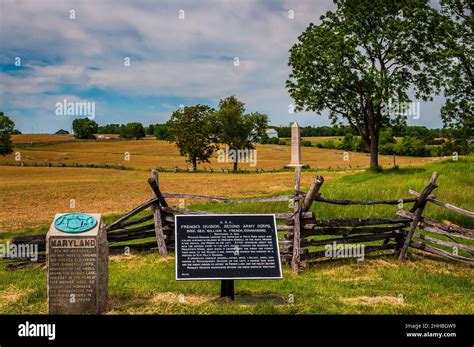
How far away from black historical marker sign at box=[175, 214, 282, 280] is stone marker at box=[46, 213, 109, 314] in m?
1.30

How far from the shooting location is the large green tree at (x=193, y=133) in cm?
5778

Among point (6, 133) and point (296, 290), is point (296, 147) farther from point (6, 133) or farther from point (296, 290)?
point (6, 133)

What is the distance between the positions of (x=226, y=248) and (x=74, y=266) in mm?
2411

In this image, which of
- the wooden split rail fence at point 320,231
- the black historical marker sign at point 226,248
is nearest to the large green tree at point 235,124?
the wooden split rail fence at point 320,231

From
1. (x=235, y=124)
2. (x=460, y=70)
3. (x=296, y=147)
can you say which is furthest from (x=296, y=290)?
(x=235, y=124)

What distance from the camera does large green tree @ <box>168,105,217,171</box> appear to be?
57.8m

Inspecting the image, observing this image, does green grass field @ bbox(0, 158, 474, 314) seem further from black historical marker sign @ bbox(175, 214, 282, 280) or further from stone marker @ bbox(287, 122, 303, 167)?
stone marker @ bbox(287, 122, 303, 167)

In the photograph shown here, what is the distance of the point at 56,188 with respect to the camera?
3575 centimetres

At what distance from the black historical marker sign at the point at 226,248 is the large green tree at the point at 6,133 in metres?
56.0

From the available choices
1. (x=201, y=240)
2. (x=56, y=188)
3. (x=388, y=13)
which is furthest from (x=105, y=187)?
(x=201, y=240)

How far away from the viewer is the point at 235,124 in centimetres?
5672

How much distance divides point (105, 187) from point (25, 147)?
3436 centimetres

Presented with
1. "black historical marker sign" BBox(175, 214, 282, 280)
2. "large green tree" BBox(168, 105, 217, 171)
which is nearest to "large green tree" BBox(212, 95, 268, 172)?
"large green tree" BBox(168, 105, 217, 171)
